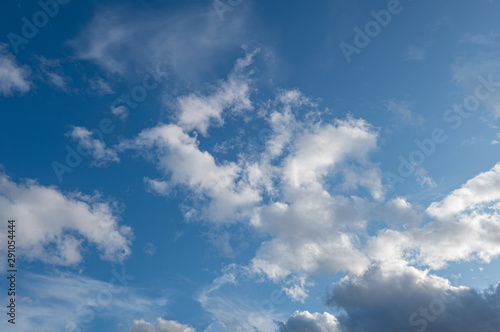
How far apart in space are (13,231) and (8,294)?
17867 mm

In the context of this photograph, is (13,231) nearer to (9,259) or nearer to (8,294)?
(9,259)

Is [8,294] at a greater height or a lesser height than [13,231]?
lesser

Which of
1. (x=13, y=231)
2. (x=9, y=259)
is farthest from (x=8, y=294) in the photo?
(x=13, y=231)

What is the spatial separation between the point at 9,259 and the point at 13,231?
734cm

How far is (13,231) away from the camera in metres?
82.1

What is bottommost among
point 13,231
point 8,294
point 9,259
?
point 8,294

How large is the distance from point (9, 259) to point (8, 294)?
11.5 meters

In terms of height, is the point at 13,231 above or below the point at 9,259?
above

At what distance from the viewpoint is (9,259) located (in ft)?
263

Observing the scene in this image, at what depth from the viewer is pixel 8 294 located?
83.2 metres
